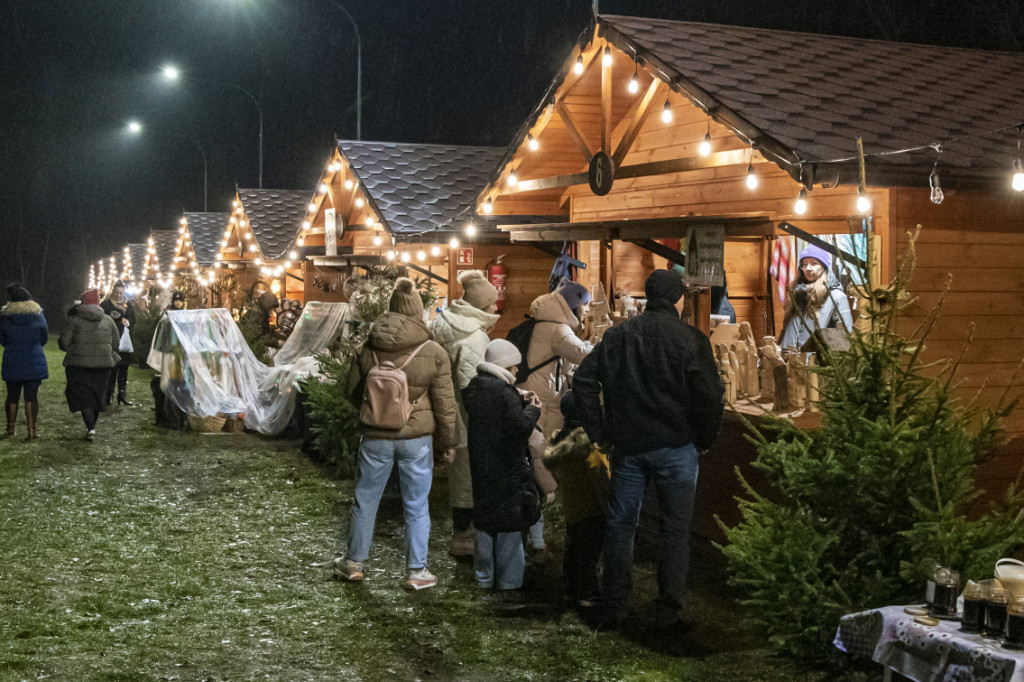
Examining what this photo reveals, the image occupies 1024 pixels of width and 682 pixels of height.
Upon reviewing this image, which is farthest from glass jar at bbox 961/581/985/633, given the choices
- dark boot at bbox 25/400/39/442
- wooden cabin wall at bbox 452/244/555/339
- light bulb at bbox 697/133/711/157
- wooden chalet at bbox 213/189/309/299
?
wooden chalet at bbox 213/189/309/299

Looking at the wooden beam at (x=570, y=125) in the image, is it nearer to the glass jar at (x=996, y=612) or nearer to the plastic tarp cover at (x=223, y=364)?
the plastic tarp cover at (x=223, y=364)

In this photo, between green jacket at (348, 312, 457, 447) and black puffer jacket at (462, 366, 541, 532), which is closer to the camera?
black puffer jacket at (462, 366, 541, 532)

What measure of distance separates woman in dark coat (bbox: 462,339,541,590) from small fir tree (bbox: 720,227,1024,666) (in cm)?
197

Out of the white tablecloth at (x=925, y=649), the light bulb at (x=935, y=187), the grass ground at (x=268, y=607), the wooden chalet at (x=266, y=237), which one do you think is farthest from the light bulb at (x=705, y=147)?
the wooden chalet at (x=266, y=237)

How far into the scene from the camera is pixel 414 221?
16.3 m

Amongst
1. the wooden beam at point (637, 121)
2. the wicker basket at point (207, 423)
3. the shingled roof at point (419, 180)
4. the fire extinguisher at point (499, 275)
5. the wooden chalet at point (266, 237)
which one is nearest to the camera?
the wooden beam at point (637, 121)

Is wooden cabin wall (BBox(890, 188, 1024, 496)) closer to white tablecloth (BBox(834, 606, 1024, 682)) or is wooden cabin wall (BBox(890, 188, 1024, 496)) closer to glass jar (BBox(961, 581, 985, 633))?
white tablecloth (BBox(834, 606, 1024, 682))

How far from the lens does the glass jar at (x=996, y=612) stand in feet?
→ 12.3

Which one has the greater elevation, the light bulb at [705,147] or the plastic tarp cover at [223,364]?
the light bulb at [705,147]

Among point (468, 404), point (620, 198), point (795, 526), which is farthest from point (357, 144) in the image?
point (795, 526)

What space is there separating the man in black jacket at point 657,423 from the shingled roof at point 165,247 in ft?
124

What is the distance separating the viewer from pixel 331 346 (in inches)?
488

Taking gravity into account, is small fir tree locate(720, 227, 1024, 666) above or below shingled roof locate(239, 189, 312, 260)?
below

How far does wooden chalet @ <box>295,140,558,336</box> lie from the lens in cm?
1579
